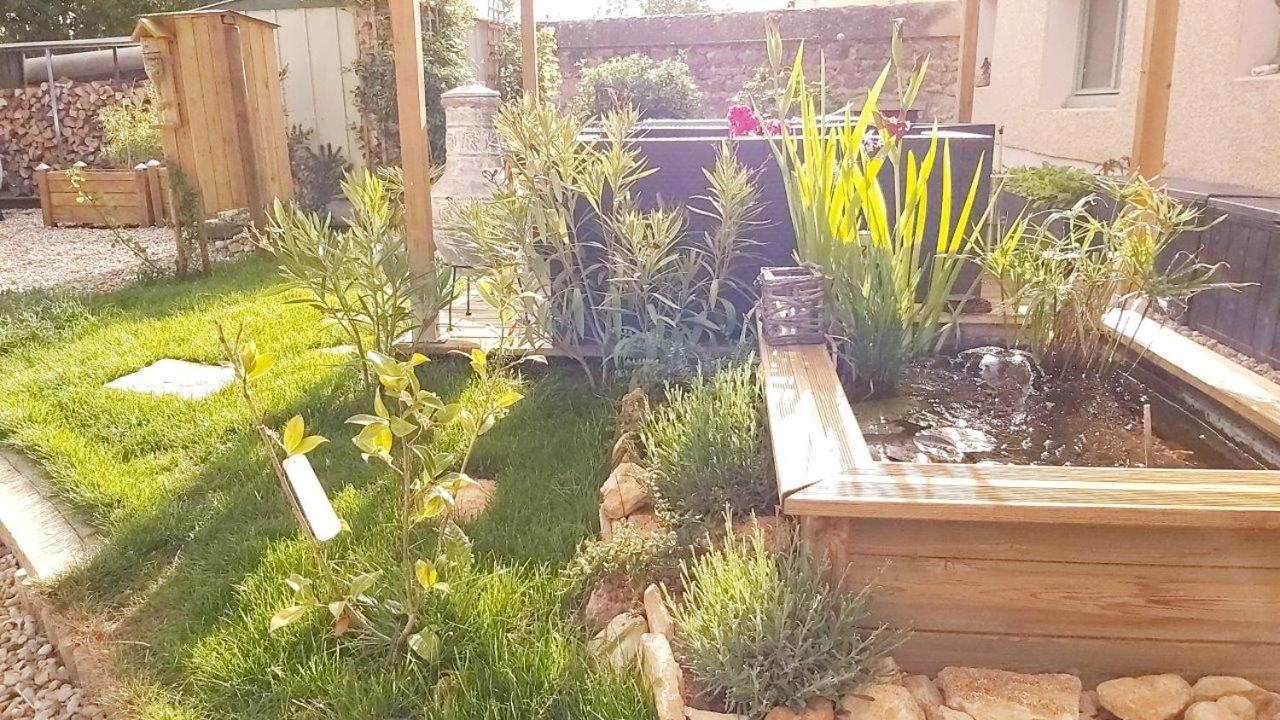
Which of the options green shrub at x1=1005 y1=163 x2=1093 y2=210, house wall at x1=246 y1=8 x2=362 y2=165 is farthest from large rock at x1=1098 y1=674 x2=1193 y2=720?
house wall at x1=246 y1=8 x2=362 y2=165

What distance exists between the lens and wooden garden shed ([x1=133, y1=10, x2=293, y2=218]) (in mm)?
6031

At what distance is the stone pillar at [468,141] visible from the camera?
531 centimetres

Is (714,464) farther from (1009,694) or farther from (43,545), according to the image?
(43,545)

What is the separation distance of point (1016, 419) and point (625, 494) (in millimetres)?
959

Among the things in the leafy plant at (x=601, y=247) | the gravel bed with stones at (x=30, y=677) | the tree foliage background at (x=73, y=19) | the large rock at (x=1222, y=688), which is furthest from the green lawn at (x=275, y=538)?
the tree foliage background at (x=73, y=19)

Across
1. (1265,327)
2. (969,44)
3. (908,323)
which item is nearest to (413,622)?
(908,323)

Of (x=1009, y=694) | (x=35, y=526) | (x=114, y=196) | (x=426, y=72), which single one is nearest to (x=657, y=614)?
(x=1009, y=694)

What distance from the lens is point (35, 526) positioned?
8.09 feet

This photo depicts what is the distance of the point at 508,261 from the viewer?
2.95 metres

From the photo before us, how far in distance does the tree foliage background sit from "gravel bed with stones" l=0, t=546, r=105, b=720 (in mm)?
12986

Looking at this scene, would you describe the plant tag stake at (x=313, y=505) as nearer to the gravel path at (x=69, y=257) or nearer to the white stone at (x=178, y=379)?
the white stone at (x=178, y=379)

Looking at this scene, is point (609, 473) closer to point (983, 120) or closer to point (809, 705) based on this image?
point (809, 705)

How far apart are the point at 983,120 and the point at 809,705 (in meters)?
7.67

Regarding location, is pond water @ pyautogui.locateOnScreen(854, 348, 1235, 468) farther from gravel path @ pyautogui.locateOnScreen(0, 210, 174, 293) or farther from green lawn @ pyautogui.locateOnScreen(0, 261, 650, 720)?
gravel path @ pyautogui.locateOnScreen(0, 210, 174, 293)
